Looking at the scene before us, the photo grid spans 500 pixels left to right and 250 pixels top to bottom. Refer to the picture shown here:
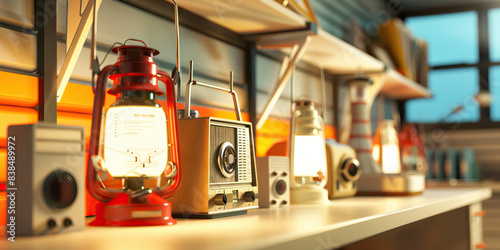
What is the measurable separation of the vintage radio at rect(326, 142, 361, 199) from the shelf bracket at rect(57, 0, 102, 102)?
3.35 feet

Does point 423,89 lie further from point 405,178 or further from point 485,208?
point 405,178

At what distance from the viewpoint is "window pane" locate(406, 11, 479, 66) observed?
430cm

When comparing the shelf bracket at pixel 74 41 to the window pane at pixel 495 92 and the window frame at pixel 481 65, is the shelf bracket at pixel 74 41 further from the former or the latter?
the window pane at pixel 495 92

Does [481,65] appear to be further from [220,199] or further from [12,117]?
[12,117]

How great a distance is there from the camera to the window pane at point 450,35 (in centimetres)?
430

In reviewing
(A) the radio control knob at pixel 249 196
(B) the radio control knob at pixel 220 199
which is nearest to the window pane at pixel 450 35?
(A) the radio control knob at pixel 249 196

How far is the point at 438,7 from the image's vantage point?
4.40 m

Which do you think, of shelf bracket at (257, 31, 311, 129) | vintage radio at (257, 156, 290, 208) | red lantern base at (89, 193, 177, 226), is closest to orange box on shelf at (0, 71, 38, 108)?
red lantern base at (89, 193, 177, 226)

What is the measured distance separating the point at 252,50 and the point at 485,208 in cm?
231

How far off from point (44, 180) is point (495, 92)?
4.00 m

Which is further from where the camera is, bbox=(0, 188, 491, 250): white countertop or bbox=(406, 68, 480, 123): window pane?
bbox=(406, 68, 480, 123): window pane

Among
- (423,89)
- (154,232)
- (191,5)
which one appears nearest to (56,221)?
(154,232)

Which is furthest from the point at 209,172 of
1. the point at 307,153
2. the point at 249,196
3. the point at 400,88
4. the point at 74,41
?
the point at 400,88

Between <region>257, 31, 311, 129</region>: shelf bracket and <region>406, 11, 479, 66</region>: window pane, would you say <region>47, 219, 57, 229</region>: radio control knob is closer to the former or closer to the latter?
<region>257, 31, 311, 129</region>: shelf bracket
